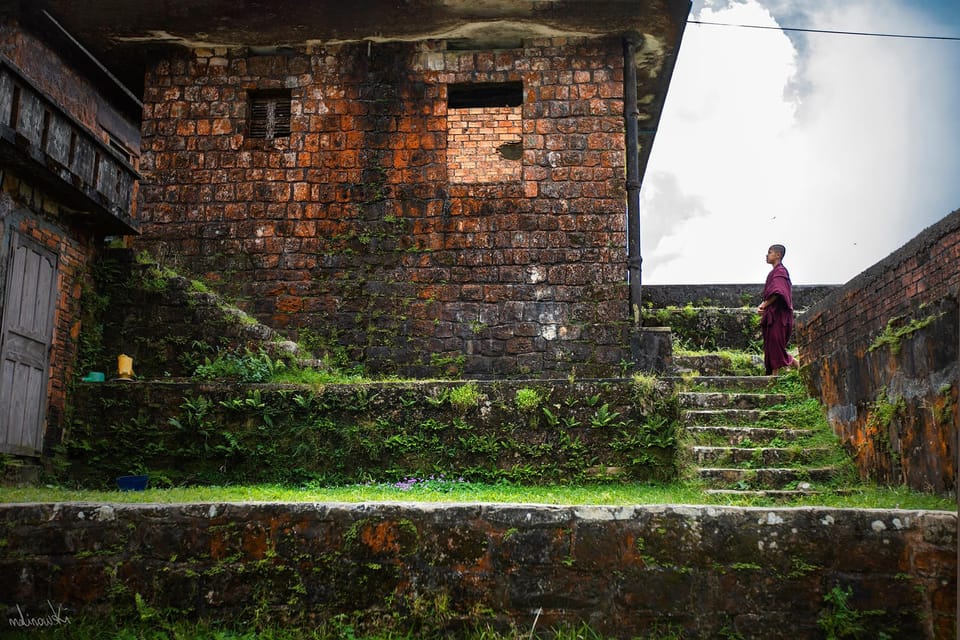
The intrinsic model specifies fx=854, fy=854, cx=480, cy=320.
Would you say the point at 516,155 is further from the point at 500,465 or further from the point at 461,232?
the point at 500,465

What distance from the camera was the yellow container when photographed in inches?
344

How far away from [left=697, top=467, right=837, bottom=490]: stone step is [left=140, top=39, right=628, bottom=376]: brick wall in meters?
2.73

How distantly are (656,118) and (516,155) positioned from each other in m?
3.17

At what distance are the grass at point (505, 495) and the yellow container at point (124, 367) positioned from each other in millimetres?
1506

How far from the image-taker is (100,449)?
326 inches

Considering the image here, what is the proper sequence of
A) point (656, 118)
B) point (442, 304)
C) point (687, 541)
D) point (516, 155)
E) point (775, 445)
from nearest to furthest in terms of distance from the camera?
point (687, 541), point (775, 445), point (442, 304), point (516, 155), point (656, 118)

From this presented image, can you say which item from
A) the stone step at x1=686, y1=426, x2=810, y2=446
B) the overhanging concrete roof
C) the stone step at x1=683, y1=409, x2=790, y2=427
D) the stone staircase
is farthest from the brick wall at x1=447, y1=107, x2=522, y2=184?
the stone step at x1=686, y1=426, x2=810, y2=446

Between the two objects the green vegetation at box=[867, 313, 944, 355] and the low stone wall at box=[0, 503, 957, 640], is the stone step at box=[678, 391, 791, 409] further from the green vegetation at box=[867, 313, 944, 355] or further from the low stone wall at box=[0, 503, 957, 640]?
the low stone wall at box=[0, 503, 957, 640]

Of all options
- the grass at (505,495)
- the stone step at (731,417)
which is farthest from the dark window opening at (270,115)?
the stone step at (731,417)

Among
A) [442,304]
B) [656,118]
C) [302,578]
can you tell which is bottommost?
[302,578]

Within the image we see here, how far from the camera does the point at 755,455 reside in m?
7.47

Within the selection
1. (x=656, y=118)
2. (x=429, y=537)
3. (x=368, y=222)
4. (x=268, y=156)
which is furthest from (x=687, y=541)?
(x=656, y=118)

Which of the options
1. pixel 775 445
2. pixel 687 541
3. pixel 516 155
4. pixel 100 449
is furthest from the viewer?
pixel 516 155

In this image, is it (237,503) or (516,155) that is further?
(516,155)
